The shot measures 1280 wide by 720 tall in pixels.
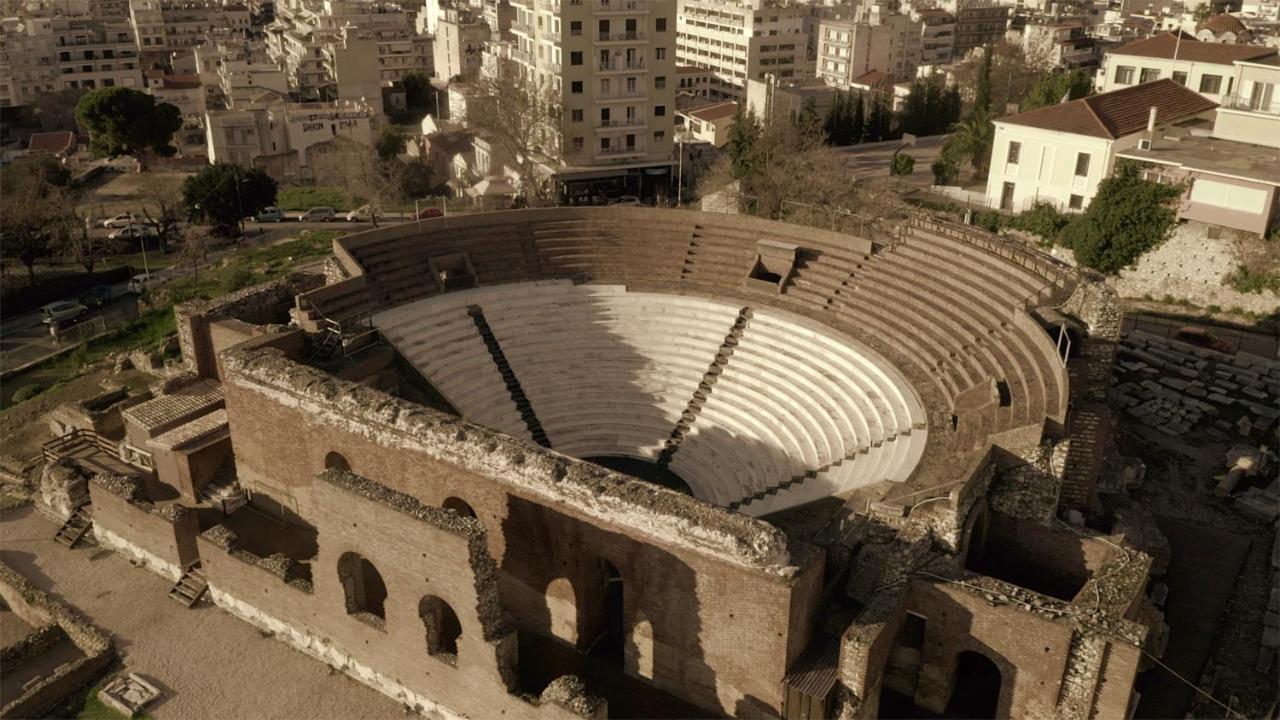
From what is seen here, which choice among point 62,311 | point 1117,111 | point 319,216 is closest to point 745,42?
point 319,216

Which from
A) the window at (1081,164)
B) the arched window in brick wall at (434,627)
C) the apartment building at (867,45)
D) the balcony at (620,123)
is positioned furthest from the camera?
the apartment building at (867,45)

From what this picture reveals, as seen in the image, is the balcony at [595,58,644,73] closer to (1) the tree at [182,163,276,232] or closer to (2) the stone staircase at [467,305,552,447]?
(1) the tree at [182,163,276,232]

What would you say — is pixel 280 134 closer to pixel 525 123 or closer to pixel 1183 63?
pixel 525 123

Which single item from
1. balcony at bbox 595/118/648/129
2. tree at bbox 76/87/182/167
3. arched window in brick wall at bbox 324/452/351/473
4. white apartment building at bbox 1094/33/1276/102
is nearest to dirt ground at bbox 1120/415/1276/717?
arched window in brick wall at bbox 324/452/351/473

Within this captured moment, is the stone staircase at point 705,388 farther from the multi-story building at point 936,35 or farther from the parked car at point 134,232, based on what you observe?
the multi-story building at point 936,35

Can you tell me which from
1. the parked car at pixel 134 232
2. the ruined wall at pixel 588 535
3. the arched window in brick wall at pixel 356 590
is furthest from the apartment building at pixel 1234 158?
Result: the parked car at pixel 134 232
